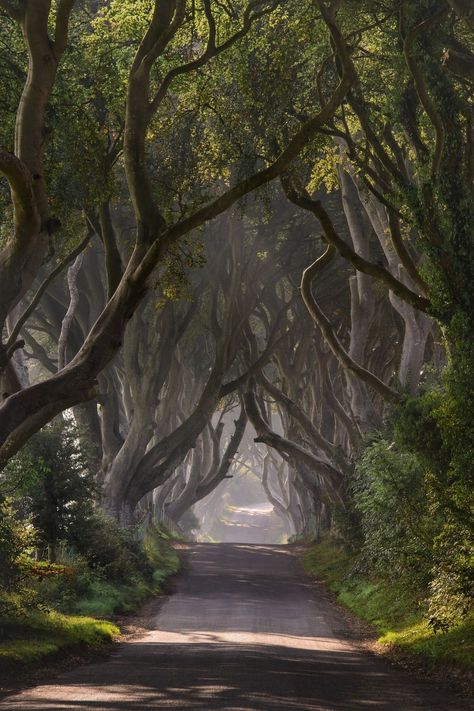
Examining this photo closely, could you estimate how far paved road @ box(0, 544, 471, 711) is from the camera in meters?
9.73

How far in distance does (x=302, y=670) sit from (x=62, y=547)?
32.4ft

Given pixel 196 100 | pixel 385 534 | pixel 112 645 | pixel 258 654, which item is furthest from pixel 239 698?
pixel 196 100

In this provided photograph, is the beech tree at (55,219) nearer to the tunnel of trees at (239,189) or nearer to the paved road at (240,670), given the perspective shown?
the tunnel of trees at (239,189)

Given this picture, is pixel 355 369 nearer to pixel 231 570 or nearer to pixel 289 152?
pixel 289 152

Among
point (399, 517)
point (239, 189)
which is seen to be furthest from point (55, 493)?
point (239, 189)

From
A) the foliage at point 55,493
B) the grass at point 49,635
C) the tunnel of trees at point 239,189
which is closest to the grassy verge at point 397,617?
the tunnel of trees at point 239,189

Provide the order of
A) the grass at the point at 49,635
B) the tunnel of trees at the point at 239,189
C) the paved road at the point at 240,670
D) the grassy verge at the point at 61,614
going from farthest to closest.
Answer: the tunnel of trees at the point at 239,189 < the grassy verge at the point at 61,614 < the grass at the point at 49,635 < the paved road at the point at 240,670

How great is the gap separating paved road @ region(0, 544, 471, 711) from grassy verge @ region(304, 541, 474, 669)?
0.62m

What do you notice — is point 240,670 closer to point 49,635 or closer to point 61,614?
point 49,635

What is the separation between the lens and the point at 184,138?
62.9 feet

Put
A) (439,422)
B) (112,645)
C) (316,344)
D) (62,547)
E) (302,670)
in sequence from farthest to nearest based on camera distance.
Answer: (316,344) → (62,547) → (112,645) → (439,422) → (302,670)

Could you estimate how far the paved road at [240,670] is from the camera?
973cm

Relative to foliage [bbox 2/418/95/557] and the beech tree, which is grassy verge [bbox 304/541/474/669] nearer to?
the beech tree

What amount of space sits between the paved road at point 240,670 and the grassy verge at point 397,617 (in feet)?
2.03
